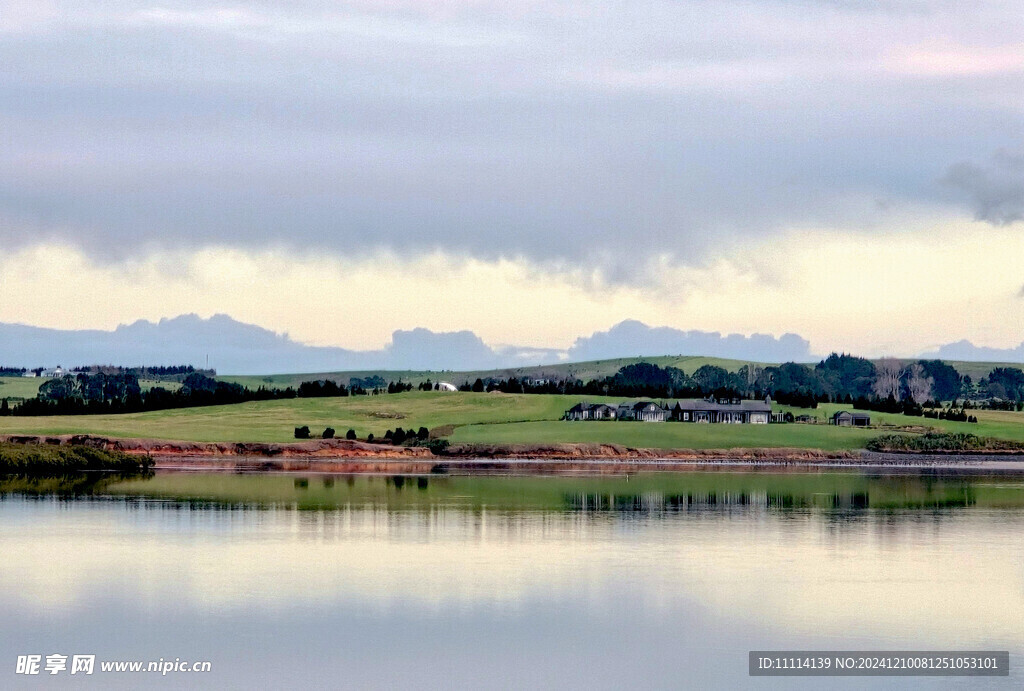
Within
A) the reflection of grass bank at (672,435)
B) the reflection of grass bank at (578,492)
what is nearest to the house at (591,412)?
the reflection of grass bank at (672,435)

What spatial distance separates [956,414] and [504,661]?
442 ft

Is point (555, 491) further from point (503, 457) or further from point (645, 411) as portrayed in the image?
point (645, 411)

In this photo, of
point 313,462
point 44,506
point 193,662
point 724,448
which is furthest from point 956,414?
point 193,662

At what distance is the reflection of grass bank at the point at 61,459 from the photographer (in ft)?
289

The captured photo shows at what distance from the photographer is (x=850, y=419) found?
488 feet

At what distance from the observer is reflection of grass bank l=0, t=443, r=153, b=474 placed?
8812 centimetres

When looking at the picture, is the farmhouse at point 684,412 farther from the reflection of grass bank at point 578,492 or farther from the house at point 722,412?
the reflection of grass bank at point 578,492

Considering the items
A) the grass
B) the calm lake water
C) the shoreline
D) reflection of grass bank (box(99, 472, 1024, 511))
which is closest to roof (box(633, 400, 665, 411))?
the grass

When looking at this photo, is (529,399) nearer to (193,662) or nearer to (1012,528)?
(1012,528)

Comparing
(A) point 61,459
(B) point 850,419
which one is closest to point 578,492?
(A) point 61,459

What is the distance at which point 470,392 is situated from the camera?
170 m

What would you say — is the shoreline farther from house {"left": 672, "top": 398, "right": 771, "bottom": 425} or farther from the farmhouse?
house {"left": 672, "top": 398, "right": 771, "bottom": 425}

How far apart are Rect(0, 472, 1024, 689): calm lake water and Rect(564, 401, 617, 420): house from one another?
86765mm

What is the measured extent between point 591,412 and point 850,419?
91.3ft
